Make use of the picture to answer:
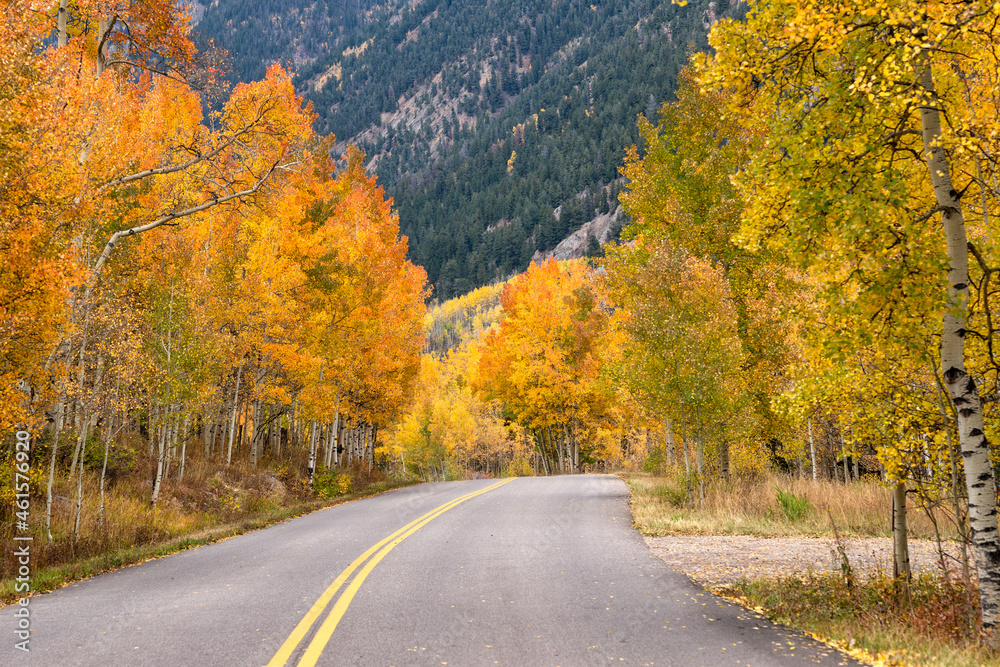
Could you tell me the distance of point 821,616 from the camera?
222 inches

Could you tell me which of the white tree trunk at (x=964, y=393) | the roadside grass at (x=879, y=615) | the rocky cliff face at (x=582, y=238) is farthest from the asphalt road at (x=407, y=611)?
the rocky cliff face at (x=582, y=238)

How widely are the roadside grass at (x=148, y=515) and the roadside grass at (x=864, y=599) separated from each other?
9094 millimetres

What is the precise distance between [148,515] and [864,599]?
42.2 ft

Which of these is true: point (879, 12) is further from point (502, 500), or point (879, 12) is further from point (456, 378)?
point (456, 378)

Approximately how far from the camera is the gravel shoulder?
24.8ft

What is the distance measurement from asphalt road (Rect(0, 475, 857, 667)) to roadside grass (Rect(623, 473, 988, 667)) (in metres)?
0.45

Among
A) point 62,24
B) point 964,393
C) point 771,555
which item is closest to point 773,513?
point 771,555

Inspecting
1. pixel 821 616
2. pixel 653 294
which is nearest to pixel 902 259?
pixel 821 616

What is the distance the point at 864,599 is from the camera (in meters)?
5.94

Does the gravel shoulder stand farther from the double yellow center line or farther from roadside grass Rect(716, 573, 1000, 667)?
the double yellow center line

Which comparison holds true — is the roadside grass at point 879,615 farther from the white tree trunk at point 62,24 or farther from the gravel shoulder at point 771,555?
the white tree trunk at point 62,24

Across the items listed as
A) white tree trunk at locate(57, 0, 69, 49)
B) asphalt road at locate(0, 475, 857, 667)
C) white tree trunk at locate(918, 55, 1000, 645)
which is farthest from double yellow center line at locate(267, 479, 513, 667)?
white tree trunk at locate(57, 0, 69, 49)

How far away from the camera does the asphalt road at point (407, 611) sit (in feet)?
14.8

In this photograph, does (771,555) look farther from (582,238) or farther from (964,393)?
(582,238)
